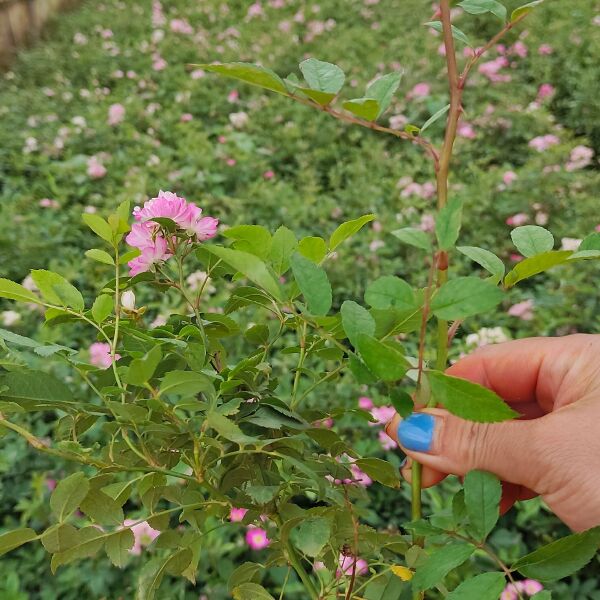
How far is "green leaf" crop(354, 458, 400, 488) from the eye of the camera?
62 centimetres

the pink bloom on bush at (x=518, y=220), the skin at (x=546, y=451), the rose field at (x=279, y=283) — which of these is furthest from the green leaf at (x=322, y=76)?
the pink bloom on bush at (x=518, y=220)

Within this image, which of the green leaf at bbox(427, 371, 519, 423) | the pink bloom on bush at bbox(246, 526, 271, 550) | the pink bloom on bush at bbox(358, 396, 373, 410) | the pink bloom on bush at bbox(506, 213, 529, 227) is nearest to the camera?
the green leaf at bbox(427, 371, 519, 423)

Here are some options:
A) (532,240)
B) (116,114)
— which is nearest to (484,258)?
(532,240)

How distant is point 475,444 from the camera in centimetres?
68

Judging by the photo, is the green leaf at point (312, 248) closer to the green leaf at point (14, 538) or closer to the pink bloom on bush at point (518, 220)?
the green leaf at point (14, 538)

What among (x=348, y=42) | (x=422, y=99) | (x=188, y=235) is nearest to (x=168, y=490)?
(x=188, y=235)

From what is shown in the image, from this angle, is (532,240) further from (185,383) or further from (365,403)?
(365,403)

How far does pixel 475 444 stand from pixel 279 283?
0.30 m

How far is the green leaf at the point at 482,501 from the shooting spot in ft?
1.82

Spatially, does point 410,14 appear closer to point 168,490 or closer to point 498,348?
point 498,348

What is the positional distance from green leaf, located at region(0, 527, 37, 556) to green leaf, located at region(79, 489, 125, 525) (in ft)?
0.16

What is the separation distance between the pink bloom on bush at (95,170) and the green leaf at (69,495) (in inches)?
115

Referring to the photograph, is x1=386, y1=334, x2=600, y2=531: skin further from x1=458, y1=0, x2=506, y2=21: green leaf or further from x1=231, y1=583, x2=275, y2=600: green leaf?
x1=458, y1=0, x2=506, y2=21: green leaf

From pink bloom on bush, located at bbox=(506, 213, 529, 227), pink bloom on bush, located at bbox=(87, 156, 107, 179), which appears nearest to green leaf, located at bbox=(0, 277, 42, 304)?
pink bloom on bush, located at bbox=(506, 213, 529, 227)
